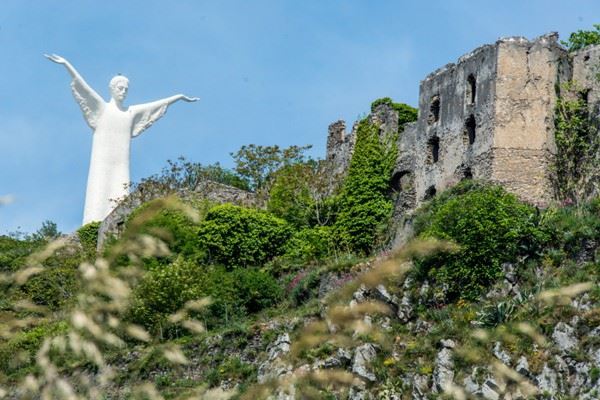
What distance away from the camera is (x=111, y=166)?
192 ft

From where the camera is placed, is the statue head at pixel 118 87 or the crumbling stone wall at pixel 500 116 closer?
the crumbling stone wall at pixel 500 116

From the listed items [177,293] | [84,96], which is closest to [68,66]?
[84,96]

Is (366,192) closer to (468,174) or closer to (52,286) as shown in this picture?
(468,174)

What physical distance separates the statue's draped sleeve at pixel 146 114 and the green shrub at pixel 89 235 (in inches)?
440

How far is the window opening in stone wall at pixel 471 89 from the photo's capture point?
122ft

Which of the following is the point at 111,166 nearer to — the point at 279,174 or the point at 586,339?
the point at 279,174

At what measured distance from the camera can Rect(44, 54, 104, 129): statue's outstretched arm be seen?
59.3 meters

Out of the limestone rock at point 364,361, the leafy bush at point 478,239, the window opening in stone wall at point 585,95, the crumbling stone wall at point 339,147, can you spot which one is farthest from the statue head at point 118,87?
the limestone rock at point 364,361

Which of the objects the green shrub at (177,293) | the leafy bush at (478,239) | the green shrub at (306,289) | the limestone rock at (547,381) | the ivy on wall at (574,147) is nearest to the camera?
the limestone rock at (547,381)

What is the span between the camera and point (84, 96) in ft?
→ 196

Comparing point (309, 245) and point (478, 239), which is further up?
point (478, 239)

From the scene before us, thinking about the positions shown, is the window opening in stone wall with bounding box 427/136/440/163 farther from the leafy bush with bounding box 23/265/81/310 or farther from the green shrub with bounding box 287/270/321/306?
the leafy bush with bounding box 23/265/81/310

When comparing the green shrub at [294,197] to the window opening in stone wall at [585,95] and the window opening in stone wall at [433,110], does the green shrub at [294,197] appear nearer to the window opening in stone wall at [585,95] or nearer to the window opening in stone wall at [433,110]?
the window opening in stone wall at [433,110]

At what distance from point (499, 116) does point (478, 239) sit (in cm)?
927
